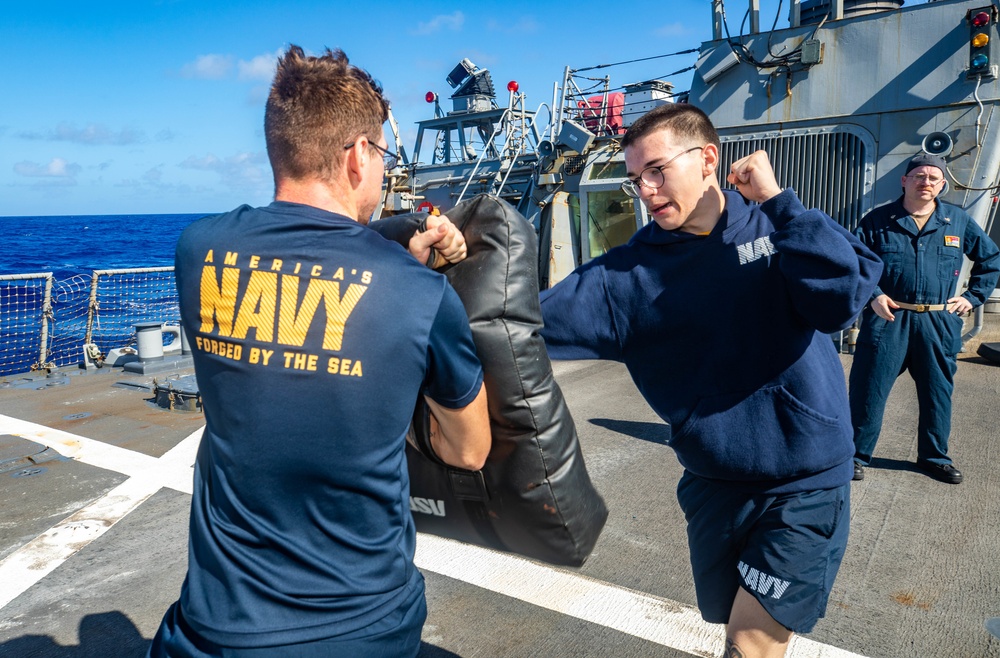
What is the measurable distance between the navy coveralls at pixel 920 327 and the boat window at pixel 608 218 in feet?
21.6

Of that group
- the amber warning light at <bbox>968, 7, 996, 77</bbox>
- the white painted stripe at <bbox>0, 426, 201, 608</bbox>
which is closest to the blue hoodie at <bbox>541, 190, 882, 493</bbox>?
the white painted stripe at <bbox>0, 426, 201, 608</bbox>

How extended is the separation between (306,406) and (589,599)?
238 cm

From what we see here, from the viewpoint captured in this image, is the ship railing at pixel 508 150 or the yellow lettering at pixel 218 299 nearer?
the yellow lettering at pixel 218 299

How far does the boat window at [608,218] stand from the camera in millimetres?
11469

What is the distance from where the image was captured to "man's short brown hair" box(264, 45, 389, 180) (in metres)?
1.62

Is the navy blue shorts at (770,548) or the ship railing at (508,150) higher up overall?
the ship railing at (508,150)

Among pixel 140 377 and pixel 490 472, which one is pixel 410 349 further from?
pixel 140 377

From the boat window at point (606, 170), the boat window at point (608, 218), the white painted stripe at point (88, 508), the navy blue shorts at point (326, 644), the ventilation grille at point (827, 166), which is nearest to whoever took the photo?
the navy blue shorts at point (326, 644)

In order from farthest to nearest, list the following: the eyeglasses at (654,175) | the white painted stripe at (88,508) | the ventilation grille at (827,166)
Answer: the ventilation grille at (827,166)
the white painted stripe at (88,508)
the eyeglasses at (654,175)

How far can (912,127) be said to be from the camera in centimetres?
870

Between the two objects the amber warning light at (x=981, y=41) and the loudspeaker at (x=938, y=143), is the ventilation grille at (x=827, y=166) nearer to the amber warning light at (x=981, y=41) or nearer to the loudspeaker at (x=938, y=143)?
the loudspeaker at (x=938, y=143)

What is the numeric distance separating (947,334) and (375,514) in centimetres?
453

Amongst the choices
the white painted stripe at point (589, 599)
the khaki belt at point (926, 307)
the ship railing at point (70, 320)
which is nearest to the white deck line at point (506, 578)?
the white painted stripe at point (589, 599)

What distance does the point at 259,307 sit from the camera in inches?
59.2
